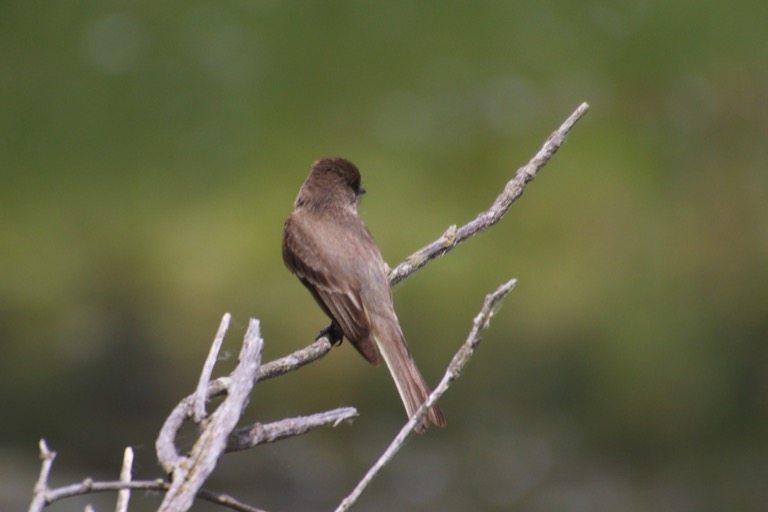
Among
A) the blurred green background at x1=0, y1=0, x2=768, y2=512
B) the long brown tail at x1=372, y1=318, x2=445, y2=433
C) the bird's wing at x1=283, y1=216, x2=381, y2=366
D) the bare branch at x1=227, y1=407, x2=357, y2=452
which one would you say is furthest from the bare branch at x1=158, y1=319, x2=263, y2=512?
the blurred green background at x1=0, y1=0, x2=768, y2=512

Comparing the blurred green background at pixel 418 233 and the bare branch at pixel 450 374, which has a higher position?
the blurred green background at pixel 418 233

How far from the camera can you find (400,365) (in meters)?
5.17

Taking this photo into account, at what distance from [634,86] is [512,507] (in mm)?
3596

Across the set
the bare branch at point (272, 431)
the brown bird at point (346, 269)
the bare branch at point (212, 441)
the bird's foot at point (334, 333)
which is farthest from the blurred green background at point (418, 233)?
the bare branch at point (212, 441)

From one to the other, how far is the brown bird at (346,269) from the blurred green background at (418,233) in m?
3.27

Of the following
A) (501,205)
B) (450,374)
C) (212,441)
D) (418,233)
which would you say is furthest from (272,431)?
(418,233)

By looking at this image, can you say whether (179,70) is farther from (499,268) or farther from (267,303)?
(499,268)

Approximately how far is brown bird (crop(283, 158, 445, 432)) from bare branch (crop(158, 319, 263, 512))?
82.5 inches

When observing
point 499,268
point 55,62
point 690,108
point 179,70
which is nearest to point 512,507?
point 499,268

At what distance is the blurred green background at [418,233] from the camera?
9.00 m

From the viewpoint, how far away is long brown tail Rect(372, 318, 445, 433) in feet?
16.3

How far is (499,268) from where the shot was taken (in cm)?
956

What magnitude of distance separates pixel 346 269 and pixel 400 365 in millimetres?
528

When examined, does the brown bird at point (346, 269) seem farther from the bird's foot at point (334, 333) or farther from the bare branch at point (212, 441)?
the bare branch at point (212, 441)
